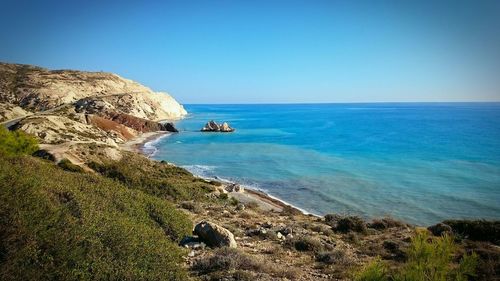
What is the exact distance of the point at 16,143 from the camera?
3036 cm

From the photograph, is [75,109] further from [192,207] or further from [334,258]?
[334,258]

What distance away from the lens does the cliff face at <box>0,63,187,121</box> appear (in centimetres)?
10475

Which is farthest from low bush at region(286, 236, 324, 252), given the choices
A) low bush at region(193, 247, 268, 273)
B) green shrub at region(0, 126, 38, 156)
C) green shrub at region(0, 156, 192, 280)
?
green shrub at region(0, 126, 38, 156)

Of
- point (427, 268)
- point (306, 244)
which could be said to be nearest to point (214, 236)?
point (306, 244)

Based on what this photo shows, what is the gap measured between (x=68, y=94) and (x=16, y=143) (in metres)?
99.7

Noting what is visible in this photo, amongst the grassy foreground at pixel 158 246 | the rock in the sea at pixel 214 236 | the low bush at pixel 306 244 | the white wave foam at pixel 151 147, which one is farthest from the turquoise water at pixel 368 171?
the rock in the sea at pixel 214 236

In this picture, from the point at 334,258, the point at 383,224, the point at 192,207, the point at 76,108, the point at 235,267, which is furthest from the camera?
the point at 76,108

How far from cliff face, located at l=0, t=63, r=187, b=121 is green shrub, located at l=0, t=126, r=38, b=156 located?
47.9 metres

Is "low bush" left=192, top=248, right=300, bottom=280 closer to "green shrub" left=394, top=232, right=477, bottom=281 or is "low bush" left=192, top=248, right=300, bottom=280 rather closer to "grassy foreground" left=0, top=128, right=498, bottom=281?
"grassy foreground" left=0, top=128, right=498, bottom=281

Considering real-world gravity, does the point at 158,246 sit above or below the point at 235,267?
above

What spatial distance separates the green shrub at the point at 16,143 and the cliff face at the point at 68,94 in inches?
1887

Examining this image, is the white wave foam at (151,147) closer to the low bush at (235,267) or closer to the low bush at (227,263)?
the low bush at (227,263)

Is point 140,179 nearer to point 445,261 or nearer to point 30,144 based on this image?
point 30,144

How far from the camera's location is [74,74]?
155875mm
